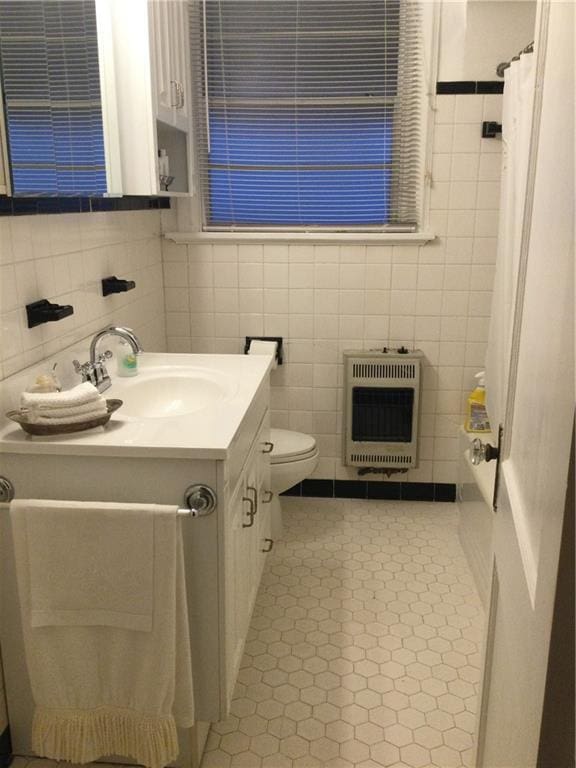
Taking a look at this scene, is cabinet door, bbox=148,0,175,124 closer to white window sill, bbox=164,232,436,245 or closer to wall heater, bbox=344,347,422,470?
white window sill, bbox=164,232,436,245

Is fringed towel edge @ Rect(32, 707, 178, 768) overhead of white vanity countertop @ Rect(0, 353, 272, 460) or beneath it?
beneath

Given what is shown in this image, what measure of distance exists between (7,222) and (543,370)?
1.33 metres

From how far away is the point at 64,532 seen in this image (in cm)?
147

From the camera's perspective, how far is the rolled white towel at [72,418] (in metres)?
1.52

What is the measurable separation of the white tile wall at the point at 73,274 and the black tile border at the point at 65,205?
0.11ft

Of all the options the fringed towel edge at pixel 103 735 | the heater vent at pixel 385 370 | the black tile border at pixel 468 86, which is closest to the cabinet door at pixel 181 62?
the black tile border at pixel 468 86

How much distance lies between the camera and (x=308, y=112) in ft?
9.47

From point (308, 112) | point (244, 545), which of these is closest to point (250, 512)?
point (244, 545)

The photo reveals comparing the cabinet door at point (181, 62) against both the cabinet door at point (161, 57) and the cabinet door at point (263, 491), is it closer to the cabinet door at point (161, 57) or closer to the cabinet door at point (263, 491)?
the cabinet door at point (161, 57)

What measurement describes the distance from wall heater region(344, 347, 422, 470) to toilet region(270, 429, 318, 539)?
0.31 m

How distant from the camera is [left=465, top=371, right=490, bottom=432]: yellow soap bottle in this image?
2895mm

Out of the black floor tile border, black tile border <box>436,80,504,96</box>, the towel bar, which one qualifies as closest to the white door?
the towel bar

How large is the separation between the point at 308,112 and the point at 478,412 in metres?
1.54

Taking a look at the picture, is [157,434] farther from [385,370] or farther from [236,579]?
[385,370]
